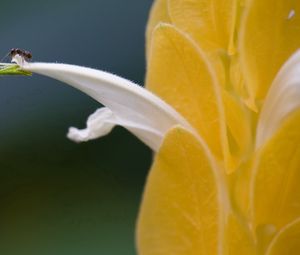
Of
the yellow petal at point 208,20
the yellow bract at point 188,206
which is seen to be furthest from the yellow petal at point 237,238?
the yellow petal at point 208,20

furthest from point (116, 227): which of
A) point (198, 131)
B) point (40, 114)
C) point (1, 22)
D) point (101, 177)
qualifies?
point (198, 131)

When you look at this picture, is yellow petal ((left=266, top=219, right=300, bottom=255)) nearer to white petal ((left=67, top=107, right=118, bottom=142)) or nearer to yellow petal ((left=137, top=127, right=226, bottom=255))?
yellow petal ((left=137, top=127, right=226, bottom=255))

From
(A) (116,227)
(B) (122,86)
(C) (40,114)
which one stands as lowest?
(A) (116,227)

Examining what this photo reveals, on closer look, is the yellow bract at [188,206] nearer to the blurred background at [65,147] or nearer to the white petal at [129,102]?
the white petal at [129,102]

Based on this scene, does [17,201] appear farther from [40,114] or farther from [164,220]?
[164,220]

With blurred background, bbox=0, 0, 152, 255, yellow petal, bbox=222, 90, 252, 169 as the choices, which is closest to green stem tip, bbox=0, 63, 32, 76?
yellow petal, bbox=222, 90, 252, 169

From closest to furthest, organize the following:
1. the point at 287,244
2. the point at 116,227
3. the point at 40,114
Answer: the point at 287,244 < the point at 116,227 < the point at 40,114
